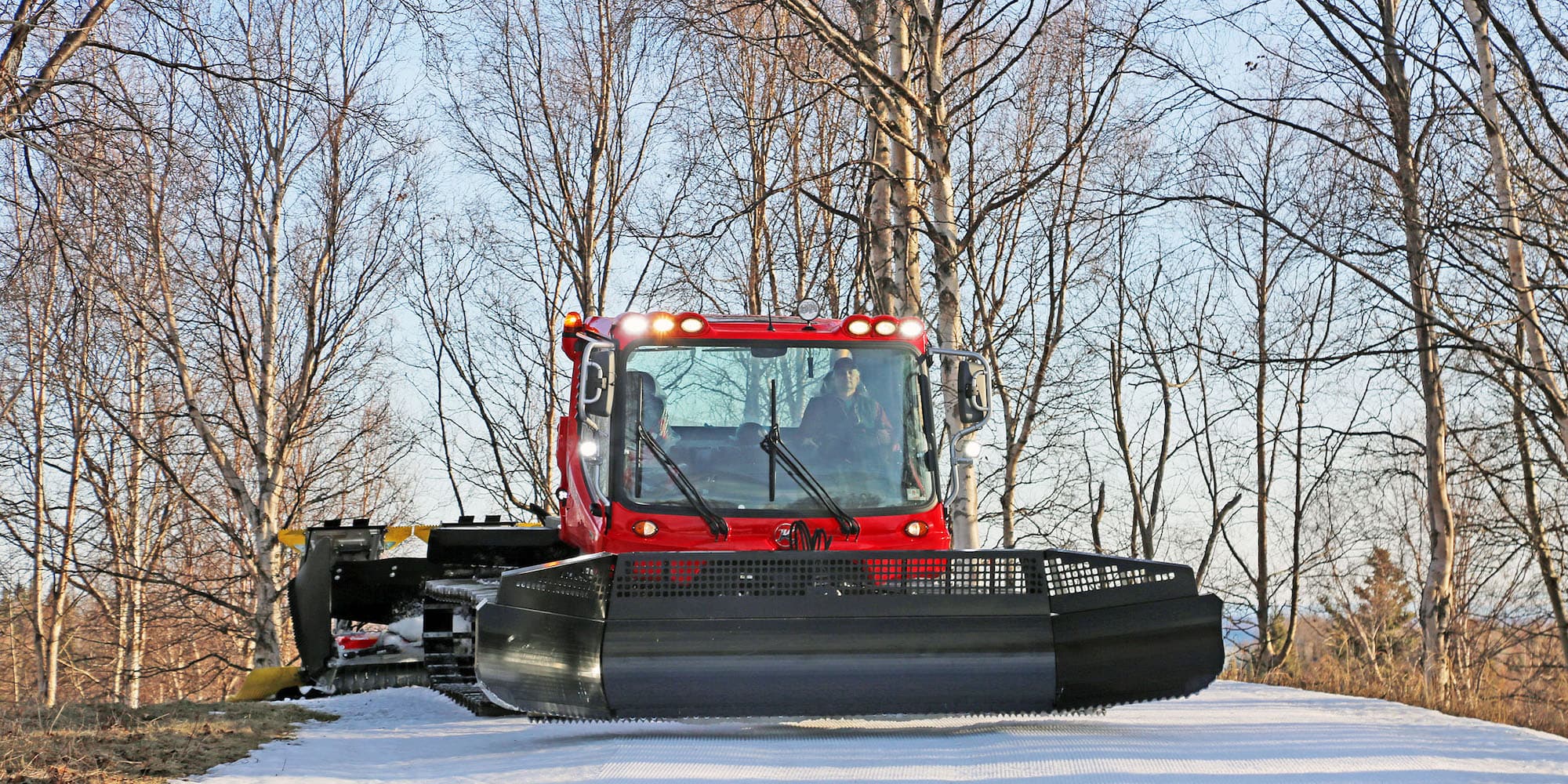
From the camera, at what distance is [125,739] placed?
5523mm

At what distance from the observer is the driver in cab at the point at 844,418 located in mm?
7039

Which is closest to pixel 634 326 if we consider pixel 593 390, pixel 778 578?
pixel 593 390

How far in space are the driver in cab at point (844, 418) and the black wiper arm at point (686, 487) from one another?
0.64 meters

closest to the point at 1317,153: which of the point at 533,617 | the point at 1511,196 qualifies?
the point at 1511,196

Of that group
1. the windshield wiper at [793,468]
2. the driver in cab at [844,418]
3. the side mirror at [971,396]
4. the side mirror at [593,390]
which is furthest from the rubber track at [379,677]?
the side mirror at [971,396]

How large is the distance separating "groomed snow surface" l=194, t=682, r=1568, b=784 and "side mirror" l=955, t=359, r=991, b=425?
1581 millimetres

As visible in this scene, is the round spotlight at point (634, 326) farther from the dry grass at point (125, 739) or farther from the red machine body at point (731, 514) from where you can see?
the dry grass at point (125, 739)

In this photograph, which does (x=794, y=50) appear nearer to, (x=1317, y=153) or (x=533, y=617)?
(x=1317, y=153)

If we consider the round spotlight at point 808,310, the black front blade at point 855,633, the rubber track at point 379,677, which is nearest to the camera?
the black front blade at point 855,633

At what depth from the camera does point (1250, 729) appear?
6012 mm

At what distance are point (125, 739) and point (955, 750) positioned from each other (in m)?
3.48

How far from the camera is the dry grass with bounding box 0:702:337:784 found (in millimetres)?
4613

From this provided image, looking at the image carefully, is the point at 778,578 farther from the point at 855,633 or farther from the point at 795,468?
the point at 795,468

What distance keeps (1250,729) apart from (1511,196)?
891cm
